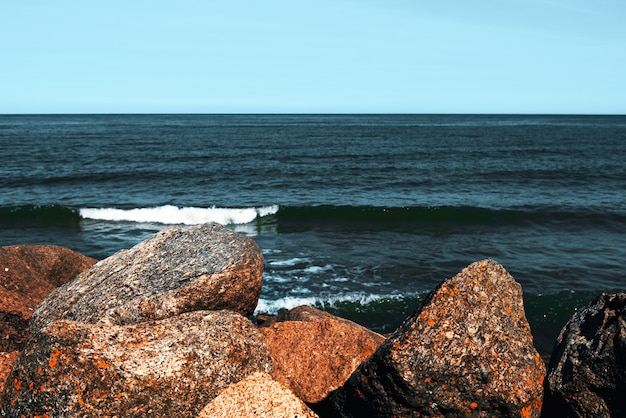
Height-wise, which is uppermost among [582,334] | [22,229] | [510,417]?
[582,334]

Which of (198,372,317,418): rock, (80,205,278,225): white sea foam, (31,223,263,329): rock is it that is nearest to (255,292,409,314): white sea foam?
(31,223,263,329): rock

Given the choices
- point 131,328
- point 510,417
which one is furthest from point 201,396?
point 510,417

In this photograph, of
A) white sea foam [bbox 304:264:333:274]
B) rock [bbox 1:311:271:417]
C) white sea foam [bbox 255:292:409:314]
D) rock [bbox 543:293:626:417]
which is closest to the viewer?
rock [bbox 1:311:271:417]

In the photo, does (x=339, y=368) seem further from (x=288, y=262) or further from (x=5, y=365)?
(x=288, y=262)

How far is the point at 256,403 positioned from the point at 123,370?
120 cm

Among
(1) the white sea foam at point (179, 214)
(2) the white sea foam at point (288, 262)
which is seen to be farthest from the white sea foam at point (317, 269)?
(1) the white sea foam at point (179, 214)

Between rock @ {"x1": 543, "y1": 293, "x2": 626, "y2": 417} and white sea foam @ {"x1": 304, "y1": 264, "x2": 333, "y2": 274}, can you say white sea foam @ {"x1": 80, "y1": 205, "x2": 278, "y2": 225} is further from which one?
rock @ {"x1": 543, "y1": 293, "x2": 626, "y2": 417}

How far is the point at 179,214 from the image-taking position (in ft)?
86.0

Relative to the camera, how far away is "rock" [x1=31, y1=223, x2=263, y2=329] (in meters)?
6.55

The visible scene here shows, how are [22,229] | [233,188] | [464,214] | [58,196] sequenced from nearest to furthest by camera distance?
[22,229] < [464,214] < [58,196] < [233,188]

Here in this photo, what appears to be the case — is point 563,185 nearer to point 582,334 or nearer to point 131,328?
point 582,334

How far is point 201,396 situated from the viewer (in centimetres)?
505

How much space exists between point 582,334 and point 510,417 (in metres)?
1.25

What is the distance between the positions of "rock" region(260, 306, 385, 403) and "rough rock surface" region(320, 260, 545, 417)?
86 cm
